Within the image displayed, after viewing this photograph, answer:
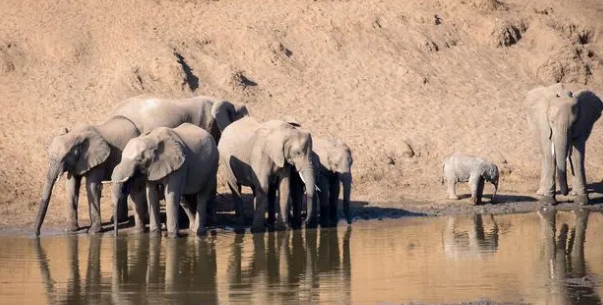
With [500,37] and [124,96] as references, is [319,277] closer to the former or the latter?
[124,96]

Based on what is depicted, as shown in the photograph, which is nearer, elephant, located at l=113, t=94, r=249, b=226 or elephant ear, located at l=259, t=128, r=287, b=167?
elephant ear, located at l=259, t=128, r=287, b=167

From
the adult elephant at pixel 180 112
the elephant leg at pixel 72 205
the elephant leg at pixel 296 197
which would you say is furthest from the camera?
the adult elephant at pixel 180 112

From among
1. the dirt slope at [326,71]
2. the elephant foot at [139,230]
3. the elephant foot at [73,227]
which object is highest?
the dirt slope at [326,71]

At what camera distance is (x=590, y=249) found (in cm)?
2400

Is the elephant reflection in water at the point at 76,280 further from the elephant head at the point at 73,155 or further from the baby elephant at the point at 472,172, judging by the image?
the baby elephant at the point at 472,172

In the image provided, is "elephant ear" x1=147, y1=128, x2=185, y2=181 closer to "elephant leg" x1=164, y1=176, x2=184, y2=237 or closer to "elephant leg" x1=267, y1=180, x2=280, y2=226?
"elephant leg" x1=164, y1=176, x2=184, y2=237

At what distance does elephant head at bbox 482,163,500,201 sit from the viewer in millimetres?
30109

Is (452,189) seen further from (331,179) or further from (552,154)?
(331,179)

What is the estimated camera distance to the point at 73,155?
2644cm

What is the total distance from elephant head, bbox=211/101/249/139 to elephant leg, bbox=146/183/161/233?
163 inches

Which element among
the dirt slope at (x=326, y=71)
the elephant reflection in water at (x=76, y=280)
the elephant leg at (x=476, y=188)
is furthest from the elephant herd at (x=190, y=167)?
the elephant leg at (x=476, y=188)

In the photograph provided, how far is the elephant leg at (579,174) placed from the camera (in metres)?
30.6

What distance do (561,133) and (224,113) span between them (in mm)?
6450

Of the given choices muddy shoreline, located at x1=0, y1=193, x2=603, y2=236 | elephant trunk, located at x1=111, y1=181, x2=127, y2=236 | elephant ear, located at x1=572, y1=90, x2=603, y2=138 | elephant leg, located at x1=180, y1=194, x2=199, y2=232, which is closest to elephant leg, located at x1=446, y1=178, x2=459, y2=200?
muddy shoreline, located at x1=0, y1=193, x2=603, y2=236
